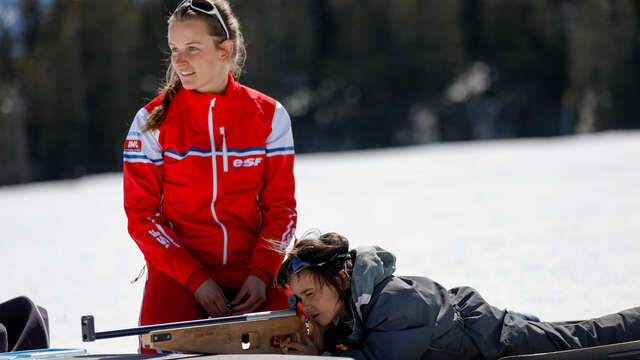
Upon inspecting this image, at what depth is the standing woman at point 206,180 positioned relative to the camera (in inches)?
90.4

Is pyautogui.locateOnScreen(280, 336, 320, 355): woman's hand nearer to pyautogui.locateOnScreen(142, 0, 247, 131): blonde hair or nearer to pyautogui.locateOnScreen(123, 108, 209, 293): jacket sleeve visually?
pyautogui.locateOnScreen(123, 108, 209, 293): jacket sleeve

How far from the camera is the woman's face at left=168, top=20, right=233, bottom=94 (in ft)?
7.54

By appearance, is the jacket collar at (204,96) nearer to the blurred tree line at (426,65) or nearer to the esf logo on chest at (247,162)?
the esf logo on chest at (247,162)

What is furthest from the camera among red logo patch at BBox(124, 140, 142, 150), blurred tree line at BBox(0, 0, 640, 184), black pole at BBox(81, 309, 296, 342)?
blurred tree line at BBox(0, 0, 640, 184)

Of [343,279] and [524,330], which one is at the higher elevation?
[343,279]

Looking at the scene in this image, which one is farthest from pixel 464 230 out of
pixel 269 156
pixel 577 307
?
pixel 269 156

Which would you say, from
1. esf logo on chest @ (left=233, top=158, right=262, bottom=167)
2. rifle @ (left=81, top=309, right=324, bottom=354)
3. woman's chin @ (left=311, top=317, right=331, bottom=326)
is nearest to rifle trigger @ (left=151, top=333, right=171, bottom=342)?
rifle @ (left=81, top=309, right=324, bottom=354)

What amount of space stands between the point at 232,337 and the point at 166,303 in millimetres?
337

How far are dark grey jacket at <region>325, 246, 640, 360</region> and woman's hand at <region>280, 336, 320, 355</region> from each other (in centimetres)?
7

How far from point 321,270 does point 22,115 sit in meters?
12.3

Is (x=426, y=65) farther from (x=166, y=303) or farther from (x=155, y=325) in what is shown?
(x=155, y=325)

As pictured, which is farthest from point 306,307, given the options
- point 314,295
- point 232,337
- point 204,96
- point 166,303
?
point 204,96

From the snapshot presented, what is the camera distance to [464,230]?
225 inches

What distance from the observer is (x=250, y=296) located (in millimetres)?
2264
